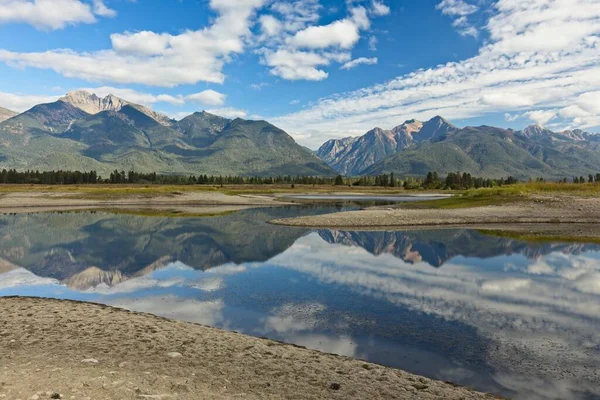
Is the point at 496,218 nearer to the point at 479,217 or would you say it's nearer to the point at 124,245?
the point at 479,217

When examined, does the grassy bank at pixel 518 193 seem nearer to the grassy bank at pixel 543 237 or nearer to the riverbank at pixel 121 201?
the grassy bank at pixel 543 237

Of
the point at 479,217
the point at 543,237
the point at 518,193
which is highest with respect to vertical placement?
the point at 518,193

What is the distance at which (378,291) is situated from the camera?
91.8 ft

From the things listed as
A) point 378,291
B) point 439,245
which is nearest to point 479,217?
point 439,245

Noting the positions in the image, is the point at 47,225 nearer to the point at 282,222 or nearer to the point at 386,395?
the point at 282,222

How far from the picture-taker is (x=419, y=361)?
16031 millimetres

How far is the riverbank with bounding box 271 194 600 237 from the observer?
218ft

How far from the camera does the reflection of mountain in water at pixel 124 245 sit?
37209 millimetres

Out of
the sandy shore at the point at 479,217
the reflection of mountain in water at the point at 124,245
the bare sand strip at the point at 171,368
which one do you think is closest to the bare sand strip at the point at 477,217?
the sandy shore at the point at 479,217

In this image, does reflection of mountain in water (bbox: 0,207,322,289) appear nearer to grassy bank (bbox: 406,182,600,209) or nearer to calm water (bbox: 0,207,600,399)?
calm water (bbox: 0,207,600,399)

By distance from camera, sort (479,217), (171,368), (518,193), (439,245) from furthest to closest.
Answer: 1. (518,193)
2. (479,217)
3. (439,245)
4. (171,368)

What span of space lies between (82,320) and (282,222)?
52794mm

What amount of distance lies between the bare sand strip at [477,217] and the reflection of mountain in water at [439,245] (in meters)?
8.22

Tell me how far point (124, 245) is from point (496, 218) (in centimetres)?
6270
